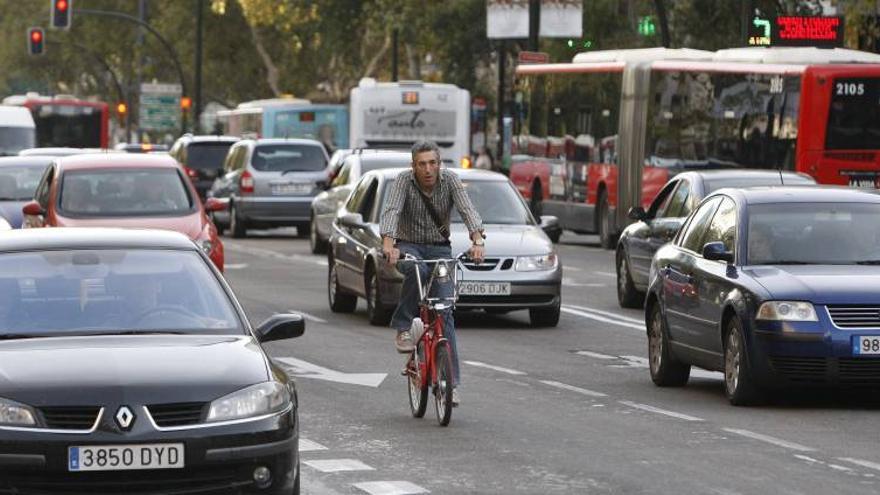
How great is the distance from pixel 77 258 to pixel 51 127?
192 feet

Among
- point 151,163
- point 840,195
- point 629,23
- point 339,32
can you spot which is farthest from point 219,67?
point 840,195

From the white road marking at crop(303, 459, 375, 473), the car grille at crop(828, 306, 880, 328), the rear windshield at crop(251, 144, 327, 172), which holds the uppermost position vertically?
the car grille at crop(828, 306, 880, 328)

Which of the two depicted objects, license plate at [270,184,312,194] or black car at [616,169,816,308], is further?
license plate at [270,184,312,194]

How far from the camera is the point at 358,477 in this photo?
1131cm

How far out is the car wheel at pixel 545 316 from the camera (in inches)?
871

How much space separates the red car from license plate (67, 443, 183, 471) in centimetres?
1358

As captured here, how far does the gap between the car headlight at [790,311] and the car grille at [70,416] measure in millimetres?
6290

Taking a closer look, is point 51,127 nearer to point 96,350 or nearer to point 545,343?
point 545,343

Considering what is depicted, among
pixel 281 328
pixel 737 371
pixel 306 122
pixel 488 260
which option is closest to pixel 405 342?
pixel 737 371

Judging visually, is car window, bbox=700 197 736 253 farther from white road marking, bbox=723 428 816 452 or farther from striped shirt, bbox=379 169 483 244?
white road marking, bbox=723 428 816 452

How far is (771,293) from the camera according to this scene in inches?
568

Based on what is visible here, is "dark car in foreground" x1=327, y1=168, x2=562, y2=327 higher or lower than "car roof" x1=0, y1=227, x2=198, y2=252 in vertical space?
lower

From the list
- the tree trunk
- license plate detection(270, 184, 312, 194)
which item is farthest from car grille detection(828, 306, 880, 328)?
the tree trunk

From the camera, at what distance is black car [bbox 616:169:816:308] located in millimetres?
22484
